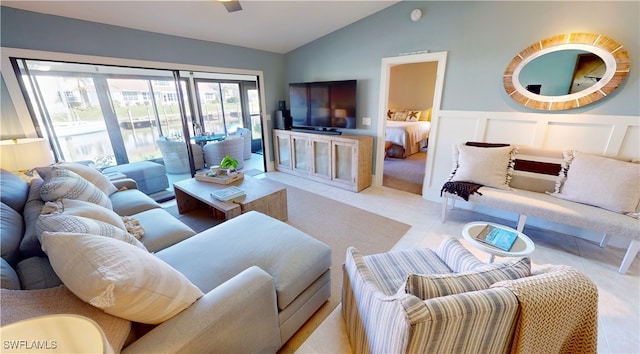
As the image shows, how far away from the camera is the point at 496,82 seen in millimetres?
2656

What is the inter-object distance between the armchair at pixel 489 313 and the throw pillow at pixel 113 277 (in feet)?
2.70

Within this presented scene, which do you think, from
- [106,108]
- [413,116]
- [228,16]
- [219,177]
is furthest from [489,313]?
[413,116]

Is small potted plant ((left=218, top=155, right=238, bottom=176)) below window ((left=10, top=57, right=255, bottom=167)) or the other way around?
below

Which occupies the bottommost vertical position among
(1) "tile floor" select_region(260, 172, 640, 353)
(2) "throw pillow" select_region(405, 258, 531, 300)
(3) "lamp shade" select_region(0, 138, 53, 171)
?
(1) "tile floor" select_region(260, 172, 640, 353)

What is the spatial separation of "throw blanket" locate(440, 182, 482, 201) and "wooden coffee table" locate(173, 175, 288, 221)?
1796 mm

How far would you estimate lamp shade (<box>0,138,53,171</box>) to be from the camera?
1.97 m

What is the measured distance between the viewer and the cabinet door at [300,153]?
4.24 metres

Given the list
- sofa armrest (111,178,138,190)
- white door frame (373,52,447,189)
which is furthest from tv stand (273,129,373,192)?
sofa armrest (111,178,138,190)

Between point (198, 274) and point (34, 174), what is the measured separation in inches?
79.7

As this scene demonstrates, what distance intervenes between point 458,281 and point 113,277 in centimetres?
117

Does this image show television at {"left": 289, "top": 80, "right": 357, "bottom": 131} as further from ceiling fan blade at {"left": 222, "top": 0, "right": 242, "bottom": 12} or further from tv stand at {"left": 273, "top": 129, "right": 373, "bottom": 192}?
ceiling fan blade at {"left": 222, "top": 0, "right": 242, "bottom": 12}

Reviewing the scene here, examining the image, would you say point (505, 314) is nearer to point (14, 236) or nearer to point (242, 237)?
point (242, 237)

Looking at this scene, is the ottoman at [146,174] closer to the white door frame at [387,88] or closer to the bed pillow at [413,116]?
the white door frame at [387,88]

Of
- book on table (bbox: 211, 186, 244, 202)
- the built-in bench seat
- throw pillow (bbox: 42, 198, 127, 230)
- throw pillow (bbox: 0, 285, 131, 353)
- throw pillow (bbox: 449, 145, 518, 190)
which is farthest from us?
throw pillow (bbox: 449, 145, 518, 190)
